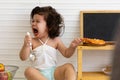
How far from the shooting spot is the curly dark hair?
1335 millimetres

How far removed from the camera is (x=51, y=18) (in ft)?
4.46

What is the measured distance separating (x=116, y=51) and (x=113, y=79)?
0.02 m

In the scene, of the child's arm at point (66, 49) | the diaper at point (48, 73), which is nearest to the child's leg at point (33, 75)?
the diaper at point (48, 73)

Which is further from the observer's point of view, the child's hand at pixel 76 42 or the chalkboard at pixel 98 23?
the chalkboard at pixel 98 23

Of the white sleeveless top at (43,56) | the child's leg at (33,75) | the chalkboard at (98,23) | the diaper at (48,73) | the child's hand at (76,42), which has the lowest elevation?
the diaper at (48,73)

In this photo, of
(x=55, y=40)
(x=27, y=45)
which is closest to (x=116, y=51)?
(x=27, y=45)

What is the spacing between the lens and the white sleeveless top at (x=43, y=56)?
1304 mm

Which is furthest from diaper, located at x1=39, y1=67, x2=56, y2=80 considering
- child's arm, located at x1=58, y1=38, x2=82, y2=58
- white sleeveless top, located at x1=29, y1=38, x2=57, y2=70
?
child's arm, located at x1=58, y1=38, x2=82, y2=58

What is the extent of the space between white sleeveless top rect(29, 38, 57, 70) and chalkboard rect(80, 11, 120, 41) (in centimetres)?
22

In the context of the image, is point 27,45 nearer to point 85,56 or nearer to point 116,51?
point 85,56

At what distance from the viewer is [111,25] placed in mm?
1358

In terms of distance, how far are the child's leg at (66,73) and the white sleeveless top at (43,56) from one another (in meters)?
0.09

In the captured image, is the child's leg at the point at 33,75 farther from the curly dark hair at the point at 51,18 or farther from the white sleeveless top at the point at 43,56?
the curly dark hair at the point at 51,18

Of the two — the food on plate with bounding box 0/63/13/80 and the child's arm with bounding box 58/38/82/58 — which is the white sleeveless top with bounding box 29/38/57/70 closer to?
→ the child's arm with bounding box 58/38/82/58
